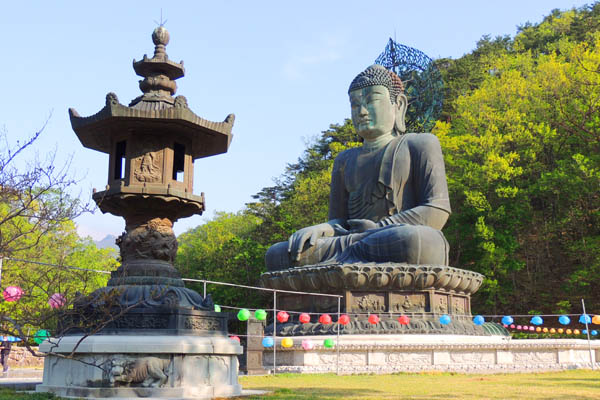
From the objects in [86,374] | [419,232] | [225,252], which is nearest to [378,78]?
[419,232]

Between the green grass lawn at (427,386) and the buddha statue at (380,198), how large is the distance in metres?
3.21

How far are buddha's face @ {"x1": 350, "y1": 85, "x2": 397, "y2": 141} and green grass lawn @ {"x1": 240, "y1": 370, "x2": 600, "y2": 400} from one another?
6547 millimetres

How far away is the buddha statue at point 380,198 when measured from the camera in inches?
512

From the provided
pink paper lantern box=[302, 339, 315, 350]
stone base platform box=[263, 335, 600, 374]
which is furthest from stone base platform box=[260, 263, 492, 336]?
pink paper lantern box=[302, 339, 315, 350]

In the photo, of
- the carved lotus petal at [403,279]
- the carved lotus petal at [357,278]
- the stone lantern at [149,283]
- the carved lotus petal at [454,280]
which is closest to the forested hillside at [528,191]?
the carved lotus petal at [454,280]

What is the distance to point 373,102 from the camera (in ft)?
50.1

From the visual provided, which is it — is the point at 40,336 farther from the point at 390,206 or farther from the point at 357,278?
the point at 390,206

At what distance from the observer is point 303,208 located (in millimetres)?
28141

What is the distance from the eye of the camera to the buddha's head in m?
15.2

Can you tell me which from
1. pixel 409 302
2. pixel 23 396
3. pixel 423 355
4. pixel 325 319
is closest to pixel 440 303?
pixel 409 302

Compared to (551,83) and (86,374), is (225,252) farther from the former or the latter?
(86,374)

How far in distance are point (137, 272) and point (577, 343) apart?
8.44 metres

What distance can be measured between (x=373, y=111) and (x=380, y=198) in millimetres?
2066

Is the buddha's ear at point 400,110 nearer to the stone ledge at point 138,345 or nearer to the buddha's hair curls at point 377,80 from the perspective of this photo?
the buddha's hair curls at point 377,80
